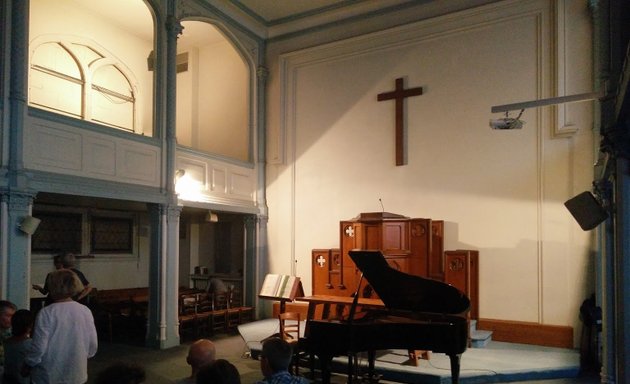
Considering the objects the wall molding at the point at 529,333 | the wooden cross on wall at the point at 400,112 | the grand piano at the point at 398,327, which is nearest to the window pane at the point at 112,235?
the wooden cross on wall at the point at 400,112

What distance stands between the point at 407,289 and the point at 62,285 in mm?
3368

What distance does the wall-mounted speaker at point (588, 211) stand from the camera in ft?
14.9

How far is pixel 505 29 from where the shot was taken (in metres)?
7.94

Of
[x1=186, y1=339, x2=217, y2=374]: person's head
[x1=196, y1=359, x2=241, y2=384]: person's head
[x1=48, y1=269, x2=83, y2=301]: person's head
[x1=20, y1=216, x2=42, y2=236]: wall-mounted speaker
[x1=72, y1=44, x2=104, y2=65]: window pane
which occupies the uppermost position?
[x1=72, y1=44, x2=104, y2=65]: window pane

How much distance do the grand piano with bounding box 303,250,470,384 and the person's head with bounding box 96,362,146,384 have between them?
303 cm

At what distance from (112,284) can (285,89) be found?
200 inches

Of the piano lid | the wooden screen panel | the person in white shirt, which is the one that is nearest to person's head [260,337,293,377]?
the person in white shirt

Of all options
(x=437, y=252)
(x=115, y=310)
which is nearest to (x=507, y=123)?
(x=437, y=252)

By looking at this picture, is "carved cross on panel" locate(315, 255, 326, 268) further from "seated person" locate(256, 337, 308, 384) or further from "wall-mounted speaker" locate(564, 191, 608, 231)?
"seated person" locate(256, 337, 308, 384)

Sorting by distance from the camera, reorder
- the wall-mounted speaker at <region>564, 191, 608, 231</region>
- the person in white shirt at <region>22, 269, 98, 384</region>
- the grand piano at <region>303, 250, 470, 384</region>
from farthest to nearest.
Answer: the grand piano at <region>303, 250, 470, 384</region>
the wall-mounted speaker at <region>564, 191, 608, 231</region>
the person in white shirt at <region>22, 269, 98, 384</region>

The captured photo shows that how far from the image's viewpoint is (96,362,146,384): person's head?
1.91 metres

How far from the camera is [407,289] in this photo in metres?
5.25

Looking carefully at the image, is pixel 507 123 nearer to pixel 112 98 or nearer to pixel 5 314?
pixel 5 314

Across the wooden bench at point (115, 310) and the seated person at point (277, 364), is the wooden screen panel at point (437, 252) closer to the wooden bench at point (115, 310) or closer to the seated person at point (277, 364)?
the wooden bench at point (115, 310)
